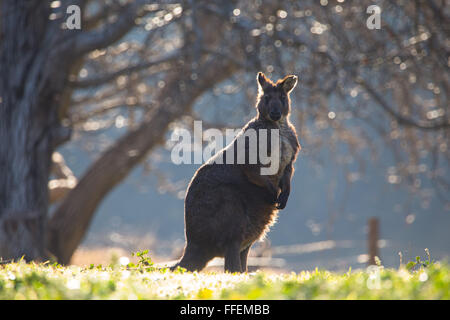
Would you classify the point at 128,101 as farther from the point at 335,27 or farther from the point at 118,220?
the point at 118,220

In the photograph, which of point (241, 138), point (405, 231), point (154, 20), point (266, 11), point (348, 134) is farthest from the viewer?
point (405, 231)

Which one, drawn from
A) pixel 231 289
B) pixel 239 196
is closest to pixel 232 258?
pixel 239 196

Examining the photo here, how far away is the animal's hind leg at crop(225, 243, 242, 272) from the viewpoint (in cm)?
539

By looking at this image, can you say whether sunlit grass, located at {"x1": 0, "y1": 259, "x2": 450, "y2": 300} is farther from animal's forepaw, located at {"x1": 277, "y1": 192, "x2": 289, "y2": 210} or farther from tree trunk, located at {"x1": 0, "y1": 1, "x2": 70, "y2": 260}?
tree trunk, located at {"x1": 0, "y1": 1, "x2": 70, "y2": 260}

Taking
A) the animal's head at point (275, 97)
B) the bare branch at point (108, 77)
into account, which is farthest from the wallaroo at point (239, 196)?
the bare branch at point (108, 77)

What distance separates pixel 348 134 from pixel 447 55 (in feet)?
15.7

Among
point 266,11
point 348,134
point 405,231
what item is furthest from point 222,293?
point 405,231

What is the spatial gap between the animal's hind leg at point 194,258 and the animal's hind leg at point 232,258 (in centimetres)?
31

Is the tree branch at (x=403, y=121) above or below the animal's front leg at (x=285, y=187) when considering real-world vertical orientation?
above

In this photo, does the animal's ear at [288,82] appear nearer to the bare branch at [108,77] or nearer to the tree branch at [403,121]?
the tree branch at [403,121]

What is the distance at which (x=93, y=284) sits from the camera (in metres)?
3.29

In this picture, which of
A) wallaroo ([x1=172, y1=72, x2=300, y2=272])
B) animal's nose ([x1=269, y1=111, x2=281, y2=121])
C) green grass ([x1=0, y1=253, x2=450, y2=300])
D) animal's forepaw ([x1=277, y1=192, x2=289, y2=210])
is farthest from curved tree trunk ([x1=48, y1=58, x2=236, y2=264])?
green grass ([x1=0, y1=253, x2=450, y2=300])

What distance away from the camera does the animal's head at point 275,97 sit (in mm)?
5535

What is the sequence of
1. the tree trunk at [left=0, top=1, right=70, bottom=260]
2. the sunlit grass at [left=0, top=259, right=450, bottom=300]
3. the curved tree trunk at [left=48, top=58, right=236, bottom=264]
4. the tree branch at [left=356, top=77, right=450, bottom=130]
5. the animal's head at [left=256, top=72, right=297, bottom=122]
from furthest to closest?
the curved tree trunk at [left=48, top=58, right=236, bottom=264] → the tree branch at [left=356, top=77, right=450, bottom=130] → the tree trunk at [left=0, top=1, right=70, bottom=260] → the animal's head at [left=256, top=72, right=297, bottom=122] → the sunlit grass at [left=0, top=259, right=450, bottom=300]
